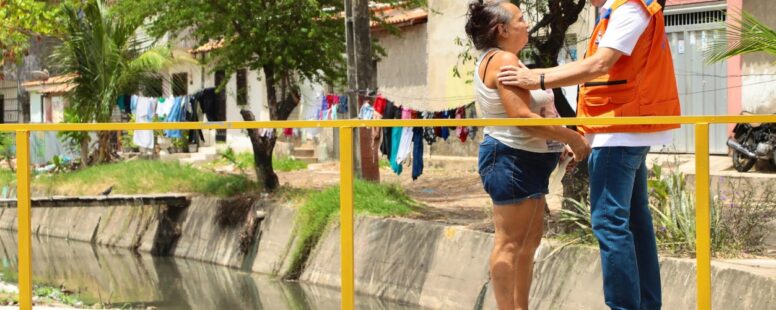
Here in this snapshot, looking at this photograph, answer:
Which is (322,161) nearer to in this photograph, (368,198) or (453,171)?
(453,171)

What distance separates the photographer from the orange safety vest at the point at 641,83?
4.61 metres

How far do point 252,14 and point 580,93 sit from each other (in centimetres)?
1101

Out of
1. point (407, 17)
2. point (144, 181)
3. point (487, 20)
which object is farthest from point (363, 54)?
point (487, 20)

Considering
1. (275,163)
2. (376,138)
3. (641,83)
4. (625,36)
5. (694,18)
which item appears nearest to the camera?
(625,36)

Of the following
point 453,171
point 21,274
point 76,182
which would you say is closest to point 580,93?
point 21,274

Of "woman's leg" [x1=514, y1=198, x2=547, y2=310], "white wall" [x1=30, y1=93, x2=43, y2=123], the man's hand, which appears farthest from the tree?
"white wall" [x1=30, y1=93, x2=43, y2=123]

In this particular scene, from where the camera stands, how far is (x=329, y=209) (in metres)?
11.5

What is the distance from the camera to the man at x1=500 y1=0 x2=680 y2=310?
455 cm

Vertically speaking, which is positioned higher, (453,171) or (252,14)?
(252,14)

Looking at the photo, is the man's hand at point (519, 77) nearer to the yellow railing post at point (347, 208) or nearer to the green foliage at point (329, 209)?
the yellow railing post at point (347, 208)

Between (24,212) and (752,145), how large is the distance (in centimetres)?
814

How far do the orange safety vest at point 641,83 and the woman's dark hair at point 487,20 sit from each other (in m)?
0.43

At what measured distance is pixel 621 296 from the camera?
15.1ft

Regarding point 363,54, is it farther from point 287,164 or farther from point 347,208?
point 347,208
